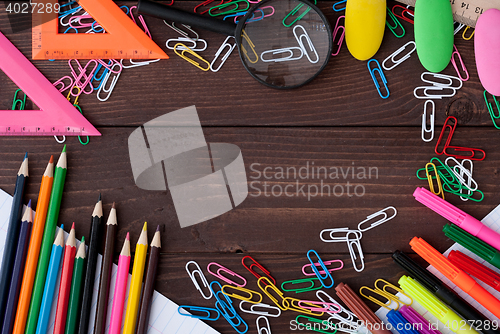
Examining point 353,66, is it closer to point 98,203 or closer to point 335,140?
point 335,140

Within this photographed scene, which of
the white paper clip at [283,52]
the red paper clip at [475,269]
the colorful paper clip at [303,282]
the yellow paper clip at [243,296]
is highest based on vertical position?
the white paper clip at [283,52]

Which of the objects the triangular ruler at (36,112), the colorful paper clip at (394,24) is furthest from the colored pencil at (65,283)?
the colorful paper clip at (394,24)

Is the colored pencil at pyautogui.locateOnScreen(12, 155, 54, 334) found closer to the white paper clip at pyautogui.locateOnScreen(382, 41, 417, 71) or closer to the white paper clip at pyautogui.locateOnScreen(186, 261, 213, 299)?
the white paper clip at pyautogui.locateOnScreen(186, 261, 213, 299)

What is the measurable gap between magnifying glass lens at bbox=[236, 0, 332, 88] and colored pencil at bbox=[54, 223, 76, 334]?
3.06 ft

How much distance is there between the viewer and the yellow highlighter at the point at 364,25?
→ 1.25m

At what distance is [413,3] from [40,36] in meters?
1.44

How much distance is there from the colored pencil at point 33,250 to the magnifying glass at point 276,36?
0.74 meters

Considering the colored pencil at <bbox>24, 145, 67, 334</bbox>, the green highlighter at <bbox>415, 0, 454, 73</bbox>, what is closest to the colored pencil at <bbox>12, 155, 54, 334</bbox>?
the colored pencil at <bbox>24, 145, 67, 334</bbox>

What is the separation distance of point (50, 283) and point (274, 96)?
3.59 feet

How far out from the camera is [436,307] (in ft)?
3.97

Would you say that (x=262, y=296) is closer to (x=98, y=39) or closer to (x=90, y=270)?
(x=90, y=270)

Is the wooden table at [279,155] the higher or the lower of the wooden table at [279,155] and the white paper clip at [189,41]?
the lower

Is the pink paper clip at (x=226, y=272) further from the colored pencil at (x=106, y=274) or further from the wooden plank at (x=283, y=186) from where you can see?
the colored pencil at (x=106, y=274)

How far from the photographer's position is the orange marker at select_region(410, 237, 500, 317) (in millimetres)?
1188
